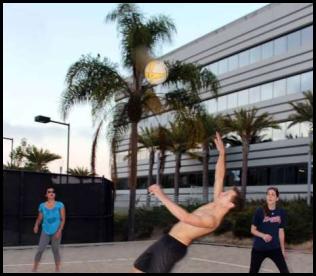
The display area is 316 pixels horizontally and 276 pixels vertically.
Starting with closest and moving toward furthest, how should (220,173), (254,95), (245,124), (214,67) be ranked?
(220,173)
(245,124)
(254,95)
(214,67)

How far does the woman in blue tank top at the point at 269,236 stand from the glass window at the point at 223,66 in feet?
141

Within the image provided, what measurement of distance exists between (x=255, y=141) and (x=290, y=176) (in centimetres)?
489

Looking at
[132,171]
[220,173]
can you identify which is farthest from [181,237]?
[132,171]

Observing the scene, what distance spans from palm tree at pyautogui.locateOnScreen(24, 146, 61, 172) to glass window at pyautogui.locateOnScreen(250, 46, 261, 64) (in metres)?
28.1

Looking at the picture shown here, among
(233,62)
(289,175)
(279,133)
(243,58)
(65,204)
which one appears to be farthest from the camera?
(233,62)

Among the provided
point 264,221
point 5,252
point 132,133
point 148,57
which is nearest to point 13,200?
point 5,252

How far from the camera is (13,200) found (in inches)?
632

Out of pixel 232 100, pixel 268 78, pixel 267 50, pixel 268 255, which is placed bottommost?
pixel 268 255

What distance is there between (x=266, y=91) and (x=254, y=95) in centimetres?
156

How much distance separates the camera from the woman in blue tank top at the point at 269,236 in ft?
23.2

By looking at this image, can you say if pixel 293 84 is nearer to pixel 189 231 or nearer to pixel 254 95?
pixel 254 95

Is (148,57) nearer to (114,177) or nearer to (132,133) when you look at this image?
(132,133)

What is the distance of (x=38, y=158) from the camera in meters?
63.7

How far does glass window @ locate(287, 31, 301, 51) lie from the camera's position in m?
41.3
